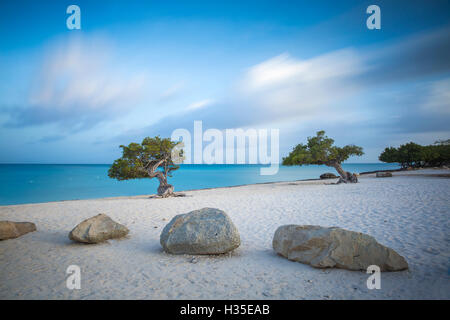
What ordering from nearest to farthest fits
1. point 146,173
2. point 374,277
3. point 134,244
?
point 374,277, point 134,244, point 146,173

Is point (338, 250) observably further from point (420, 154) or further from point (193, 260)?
point (420, 154)

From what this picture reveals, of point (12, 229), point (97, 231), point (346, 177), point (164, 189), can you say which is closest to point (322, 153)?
point (346, 177)

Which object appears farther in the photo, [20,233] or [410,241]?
[20,233]

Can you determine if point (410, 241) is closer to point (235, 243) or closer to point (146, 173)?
point (235, 243)

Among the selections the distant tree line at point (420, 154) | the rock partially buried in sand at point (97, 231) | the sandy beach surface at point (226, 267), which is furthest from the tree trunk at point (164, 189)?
the distant tree line at point (420, 154)

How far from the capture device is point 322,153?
2092 centimetres

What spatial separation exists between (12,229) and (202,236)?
6938mm

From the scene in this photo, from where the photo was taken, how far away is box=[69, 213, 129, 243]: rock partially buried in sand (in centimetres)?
644

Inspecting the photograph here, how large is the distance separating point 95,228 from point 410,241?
947 centimetres

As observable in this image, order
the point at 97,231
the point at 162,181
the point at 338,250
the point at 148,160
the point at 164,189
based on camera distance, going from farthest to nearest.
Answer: the point at 162,181 < the point at 164,189 < the point at 148,160 < the point at 97,231 < the point at 338,250

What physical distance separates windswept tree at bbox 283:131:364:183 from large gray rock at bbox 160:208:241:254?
16884mm

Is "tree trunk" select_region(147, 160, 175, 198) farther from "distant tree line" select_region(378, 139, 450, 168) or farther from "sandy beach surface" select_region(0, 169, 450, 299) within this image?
"distant tree line" select_region(378, 139, 450, 168)

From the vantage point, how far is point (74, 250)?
6.11 m
